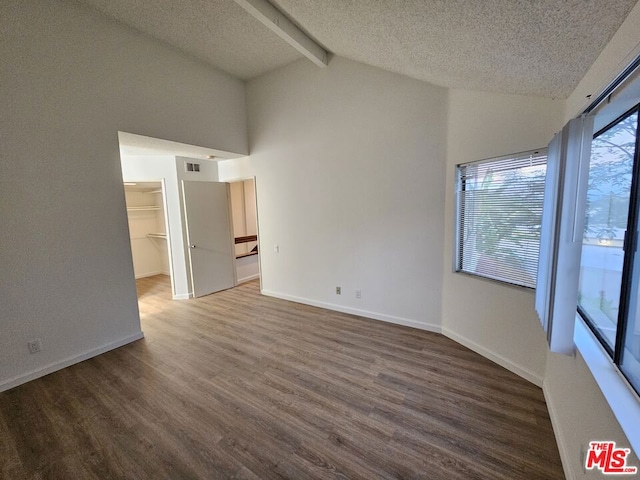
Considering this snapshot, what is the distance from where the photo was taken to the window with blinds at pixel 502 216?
7.36 ft

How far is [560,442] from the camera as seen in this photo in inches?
62.9

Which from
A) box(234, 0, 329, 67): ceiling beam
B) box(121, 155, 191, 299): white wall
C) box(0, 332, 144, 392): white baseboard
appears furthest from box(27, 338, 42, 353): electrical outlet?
box(234, 0, 329, 67): ceiling beam

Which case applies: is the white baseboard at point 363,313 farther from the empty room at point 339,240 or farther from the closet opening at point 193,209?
the closet opening at point 193,209

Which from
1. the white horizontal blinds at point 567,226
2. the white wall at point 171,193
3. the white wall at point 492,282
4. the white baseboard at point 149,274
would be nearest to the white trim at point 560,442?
the white wall at point 492,282

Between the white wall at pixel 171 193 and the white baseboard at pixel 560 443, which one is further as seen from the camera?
the white wall at pixel 171 193

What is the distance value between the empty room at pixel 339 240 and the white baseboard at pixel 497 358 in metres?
0.02

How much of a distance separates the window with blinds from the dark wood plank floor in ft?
3.07

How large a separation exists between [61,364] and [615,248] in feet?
14.9

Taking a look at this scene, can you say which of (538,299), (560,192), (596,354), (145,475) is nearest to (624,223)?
(560,192)

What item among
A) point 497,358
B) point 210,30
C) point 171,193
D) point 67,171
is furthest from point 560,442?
point 171,193

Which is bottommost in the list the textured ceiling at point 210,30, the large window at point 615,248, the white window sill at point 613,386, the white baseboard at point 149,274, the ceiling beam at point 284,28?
the white baseboard at point 149,274

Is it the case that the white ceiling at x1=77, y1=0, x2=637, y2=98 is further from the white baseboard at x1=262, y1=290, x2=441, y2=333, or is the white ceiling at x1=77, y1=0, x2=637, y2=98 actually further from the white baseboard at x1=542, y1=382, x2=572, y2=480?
the white baseboard at x1=262, y1=290, x2=441, y2=333

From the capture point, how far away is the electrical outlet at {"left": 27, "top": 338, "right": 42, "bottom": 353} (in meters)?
2.51

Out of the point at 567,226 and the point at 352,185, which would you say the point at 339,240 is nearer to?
the point at 352,185
